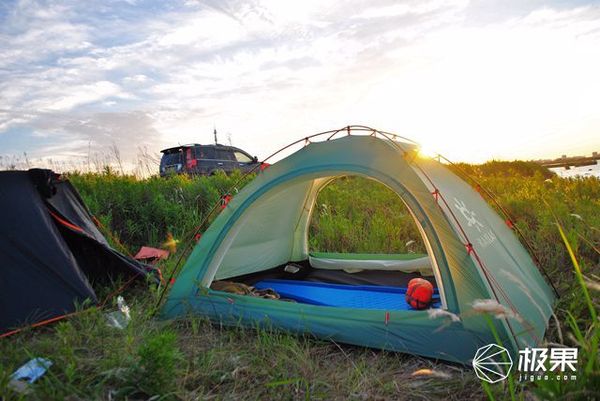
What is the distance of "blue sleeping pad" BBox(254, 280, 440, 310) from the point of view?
3.56m

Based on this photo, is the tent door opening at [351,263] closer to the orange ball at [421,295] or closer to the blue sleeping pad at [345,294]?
the blue sleeping pad at [345,294]

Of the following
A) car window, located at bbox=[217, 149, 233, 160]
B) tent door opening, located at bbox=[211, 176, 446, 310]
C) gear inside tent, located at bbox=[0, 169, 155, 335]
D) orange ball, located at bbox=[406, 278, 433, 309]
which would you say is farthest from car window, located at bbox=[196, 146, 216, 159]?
orange ball, located at bbox=[406, 278, 433, 309]

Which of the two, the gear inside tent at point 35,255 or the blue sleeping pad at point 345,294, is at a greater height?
the gear inside tent at point 35,255

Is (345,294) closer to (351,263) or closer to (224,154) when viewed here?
(351,263)

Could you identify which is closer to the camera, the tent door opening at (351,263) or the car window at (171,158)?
the tent door opening at (351,263)

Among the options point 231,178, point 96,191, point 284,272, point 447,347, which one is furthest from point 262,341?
point 231,178

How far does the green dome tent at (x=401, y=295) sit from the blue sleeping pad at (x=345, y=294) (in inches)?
0.7

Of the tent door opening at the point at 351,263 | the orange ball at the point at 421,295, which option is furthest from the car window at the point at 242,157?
the orange ball at the point at 421,295

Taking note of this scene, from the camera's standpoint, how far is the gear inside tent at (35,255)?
3.17 meters

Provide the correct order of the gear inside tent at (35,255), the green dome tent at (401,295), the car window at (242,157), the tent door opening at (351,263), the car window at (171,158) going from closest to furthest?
the green dome tent at (401,295), the gear inside tent at (35,255), the tent door opening at (351,263), the car window at (171,158), the car window at (242,157)

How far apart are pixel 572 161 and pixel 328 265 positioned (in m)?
9.10

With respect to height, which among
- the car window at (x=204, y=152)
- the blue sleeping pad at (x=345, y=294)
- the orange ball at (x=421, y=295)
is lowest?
the blue sleeping pad at (x=345, y=294)

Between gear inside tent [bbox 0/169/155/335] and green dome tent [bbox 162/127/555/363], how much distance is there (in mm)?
748

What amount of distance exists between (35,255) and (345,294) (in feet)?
7.98
